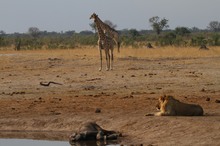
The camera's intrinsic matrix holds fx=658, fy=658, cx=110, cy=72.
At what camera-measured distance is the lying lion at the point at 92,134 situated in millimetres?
13338

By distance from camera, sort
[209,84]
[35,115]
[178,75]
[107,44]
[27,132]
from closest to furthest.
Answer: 1. [27,132]
2. [35,115]
3. [209,84]
4. [178,75]
5. [107,44]

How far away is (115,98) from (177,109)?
13.3 feet

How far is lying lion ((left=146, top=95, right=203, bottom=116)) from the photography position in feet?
46.1

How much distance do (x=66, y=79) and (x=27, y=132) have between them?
8309 mm

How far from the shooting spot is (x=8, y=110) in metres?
16.8

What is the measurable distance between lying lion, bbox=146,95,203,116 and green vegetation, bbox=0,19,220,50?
29.3 meters

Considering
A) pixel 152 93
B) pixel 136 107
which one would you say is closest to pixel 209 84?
pixel 152 93

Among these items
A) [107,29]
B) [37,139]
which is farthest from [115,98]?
[107,29]

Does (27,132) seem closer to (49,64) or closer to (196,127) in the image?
(196,127)

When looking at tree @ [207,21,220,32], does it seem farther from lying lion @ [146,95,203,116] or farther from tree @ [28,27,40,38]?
lying lion @ [146,95,203,116]

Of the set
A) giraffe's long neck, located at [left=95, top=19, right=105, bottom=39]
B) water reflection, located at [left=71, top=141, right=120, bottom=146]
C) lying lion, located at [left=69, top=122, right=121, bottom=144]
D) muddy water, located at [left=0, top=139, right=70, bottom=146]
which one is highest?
giraffe's long neck, located at [left=95, top=19, right=105, bottom=39]

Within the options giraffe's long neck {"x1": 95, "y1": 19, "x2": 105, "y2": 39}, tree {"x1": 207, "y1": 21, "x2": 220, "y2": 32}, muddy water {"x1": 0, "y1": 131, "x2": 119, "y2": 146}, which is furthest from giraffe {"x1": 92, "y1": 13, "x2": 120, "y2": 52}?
tree {"x1": 207, "y1": 21, "x2": 220, "y2": 32}

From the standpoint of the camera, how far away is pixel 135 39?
219 ft

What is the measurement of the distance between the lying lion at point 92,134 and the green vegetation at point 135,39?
30.3 metres
